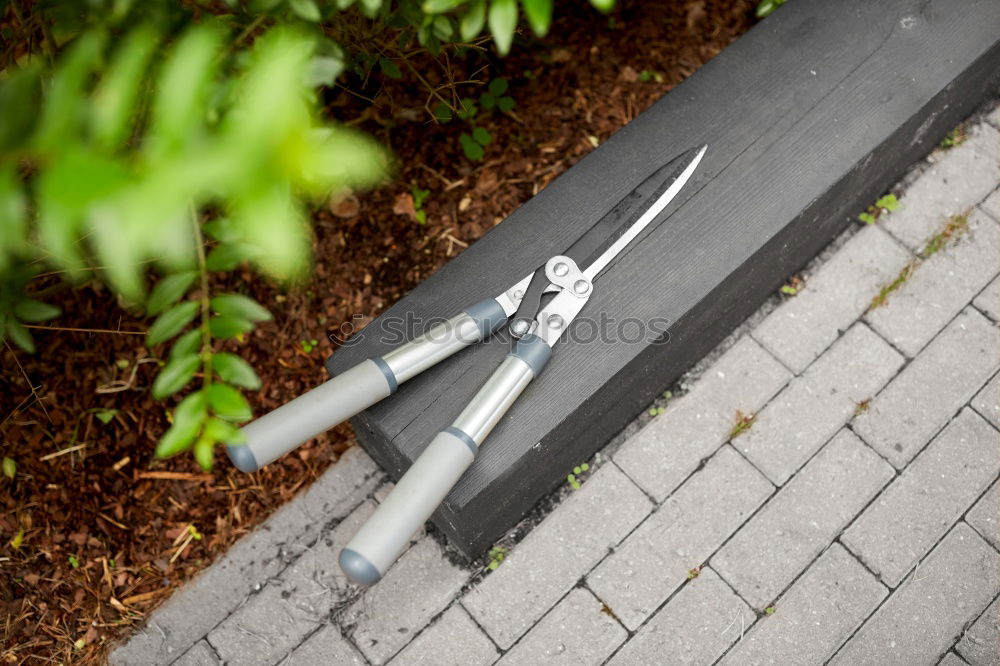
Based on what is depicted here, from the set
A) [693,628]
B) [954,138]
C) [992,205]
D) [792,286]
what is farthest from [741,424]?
[954,138]

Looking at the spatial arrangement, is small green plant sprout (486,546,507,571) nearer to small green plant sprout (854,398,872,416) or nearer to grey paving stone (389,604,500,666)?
grey paving stone (389,604,500,666)

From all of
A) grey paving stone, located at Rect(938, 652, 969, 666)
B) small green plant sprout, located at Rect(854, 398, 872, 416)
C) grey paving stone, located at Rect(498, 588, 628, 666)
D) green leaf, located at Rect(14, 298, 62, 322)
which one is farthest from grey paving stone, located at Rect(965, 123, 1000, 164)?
green leaf, located at Rect(14, 298, 62, 322)

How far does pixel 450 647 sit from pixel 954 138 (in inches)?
107

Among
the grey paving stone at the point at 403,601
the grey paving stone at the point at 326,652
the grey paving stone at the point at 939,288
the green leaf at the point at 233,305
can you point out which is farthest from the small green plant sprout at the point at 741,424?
the green leaf at the point at 233,305

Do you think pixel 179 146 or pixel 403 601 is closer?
pixel 179 146

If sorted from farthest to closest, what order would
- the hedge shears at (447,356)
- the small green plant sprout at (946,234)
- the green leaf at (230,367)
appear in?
the small green plant sprout at (946,234) → the hedge shears at (447,356) → the green leaf at (230,367)

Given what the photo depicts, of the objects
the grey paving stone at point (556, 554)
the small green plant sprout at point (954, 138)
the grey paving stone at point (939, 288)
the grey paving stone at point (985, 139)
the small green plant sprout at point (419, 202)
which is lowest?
the grey paving stone at point (556, 554)

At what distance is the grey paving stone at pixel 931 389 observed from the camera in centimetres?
280

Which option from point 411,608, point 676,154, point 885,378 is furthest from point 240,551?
point 885,378

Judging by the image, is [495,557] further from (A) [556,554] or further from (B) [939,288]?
(B) [939,288]

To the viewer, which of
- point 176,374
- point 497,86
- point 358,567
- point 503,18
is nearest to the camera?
point 503,18

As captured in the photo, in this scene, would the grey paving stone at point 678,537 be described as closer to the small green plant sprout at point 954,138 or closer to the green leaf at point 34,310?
the small green plant sprout at point 954,138

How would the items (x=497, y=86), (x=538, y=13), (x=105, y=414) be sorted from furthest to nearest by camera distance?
(x=497, y=86)
(x=105, y=414)
(x=538, y=13)

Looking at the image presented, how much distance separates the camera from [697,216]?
2508 mm
